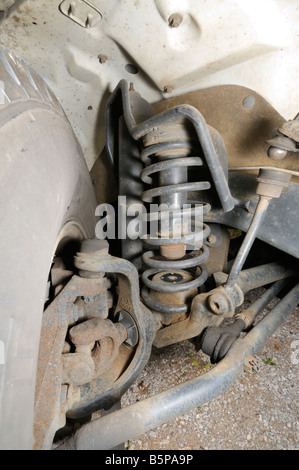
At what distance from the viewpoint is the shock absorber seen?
0.67 meters

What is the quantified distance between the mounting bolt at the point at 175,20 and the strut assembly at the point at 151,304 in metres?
0.21

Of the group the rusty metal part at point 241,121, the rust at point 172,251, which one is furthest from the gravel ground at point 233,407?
the rusty metal part at point 241,121

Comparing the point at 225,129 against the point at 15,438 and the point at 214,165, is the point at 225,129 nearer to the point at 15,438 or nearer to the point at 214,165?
the point at 214,165

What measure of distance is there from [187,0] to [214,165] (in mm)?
438

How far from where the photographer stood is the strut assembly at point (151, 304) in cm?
59

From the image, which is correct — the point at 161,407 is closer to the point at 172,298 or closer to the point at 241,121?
the point at 172,298

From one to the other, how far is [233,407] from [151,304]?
58 centimetres

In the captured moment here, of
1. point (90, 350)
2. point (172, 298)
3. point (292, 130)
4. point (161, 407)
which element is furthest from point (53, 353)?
point (292, 130)

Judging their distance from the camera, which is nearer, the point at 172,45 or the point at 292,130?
the point at 292,130

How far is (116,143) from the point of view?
1101mm

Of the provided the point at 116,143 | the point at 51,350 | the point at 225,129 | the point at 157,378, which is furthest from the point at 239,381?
the point at 116,143

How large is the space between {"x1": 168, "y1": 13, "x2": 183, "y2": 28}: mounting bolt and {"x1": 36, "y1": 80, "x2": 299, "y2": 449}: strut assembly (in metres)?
0.21

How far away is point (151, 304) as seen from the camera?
0.84 meters

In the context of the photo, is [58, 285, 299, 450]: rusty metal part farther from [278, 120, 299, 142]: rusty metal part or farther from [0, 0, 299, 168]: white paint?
[0, 0, 299, 168]: white paint
